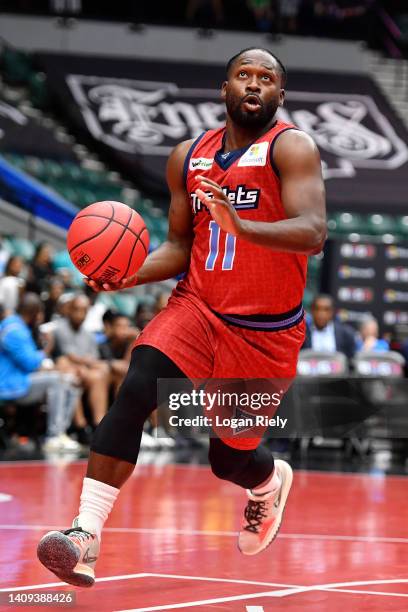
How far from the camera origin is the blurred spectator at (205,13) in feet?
76.7

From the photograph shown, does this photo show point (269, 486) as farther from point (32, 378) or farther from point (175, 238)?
point (32, 378)

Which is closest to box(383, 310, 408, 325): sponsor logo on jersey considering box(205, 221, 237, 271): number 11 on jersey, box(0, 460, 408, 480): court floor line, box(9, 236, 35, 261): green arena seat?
box(9, 236, 35, 261): green arena seat

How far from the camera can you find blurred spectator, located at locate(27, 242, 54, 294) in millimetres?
13883

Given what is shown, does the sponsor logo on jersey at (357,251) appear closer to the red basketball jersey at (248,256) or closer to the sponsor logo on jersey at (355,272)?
the sponsor logo on jersey at (355,272)

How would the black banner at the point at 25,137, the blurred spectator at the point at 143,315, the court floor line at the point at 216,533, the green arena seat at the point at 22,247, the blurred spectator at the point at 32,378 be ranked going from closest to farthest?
the court floor line at the point at 216,533 < the blurred spectator at the point at 32,378 < the blurred spectator at the point at 143,315 < the green arena seat at the point at 22,247 < the black banner at the point at 25,137

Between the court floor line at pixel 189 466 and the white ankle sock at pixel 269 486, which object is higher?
the white ankle sock at pixel 269 486

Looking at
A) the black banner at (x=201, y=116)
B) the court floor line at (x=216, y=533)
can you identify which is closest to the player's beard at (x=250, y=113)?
the court floor line at (x=216, y=533)

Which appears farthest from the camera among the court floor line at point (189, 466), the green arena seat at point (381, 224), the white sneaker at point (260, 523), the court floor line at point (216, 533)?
the green arena seat at point (381, 224)

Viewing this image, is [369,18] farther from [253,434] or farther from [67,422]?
[253,434]

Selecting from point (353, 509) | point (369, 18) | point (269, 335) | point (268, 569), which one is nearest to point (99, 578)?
point (268, 569)

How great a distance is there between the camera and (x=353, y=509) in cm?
748

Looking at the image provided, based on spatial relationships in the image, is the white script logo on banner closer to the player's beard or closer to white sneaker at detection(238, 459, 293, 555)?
white sneaker at detection(238, 459, 293, 555)

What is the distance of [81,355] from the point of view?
11.9 metres

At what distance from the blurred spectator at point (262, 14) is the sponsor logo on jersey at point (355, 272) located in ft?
29.7
